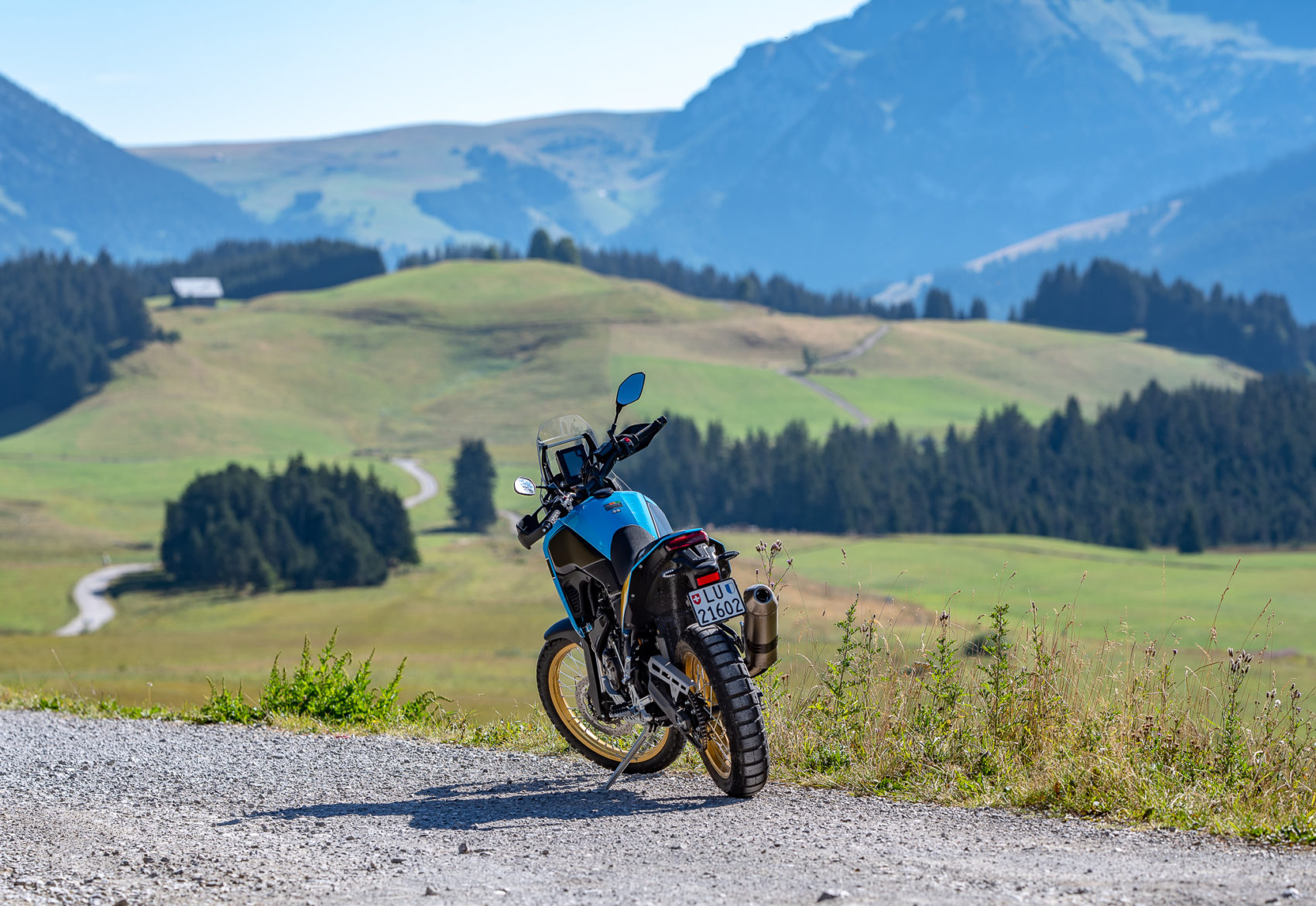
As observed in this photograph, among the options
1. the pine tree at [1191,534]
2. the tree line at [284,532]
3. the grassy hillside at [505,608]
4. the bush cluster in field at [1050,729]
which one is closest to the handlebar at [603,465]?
the bush cluster in field at [1050,729]

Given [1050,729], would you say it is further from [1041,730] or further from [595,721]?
[595,721]

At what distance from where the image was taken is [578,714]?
828 cm

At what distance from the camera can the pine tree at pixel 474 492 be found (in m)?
125

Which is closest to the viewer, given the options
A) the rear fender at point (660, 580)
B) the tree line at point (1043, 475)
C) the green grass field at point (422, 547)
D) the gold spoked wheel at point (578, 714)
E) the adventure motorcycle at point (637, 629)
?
the adventure motorcycle at point (637, 629)

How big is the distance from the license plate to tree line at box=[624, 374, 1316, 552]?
130596mm

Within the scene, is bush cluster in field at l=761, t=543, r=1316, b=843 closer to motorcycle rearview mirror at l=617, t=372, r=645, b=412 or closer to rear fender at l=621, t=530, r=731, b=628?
rear fender at l=621, t=530, r=731, b=628

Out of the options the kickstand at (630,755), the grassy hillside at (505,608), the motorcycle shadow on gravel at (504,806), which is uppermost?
the kickstand at (630,755)

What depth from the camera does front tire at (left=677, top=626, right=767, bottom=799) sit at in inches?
262

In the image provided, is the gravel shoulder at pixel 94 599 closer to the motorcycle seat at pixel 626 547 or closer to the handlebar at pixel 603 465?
the handlebar at pixel 603 465

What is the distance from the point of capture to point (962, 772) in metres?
7.17

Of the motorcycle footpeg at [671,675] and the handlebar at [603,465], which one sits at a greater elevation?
the handlebar at [603,465]

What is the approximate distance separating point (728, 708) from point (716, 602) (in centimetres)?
58

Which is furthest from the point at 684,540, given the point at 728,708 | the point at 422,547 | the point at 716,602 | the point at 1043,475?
the point at 1043,475

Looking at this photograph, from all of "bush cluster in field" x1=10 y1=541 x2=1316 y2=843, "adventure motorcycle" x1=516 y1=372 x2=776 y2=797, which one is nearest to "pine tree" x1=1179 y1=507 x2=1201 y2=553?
"bush cluster in field" x1=10 y1=541 x2=1316 y2=843
